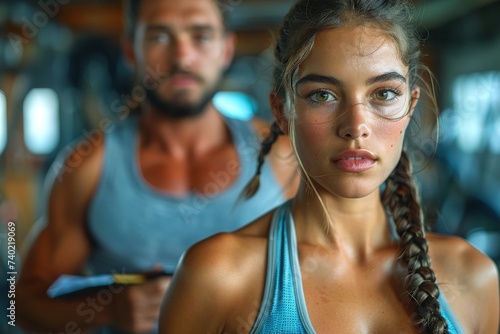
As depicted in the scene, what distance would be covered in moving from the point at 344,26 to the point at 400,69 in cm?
10

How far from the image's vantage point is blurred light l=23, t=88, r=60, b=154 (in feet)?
16.5

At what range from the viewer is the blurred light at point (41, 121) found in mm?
5023

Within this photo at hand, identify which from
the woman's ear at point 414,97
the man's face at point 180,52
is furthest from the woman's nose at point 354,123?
the man's face at point 180,52

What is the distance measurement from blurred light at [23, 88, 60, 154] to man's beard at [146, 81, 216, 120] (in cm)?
355

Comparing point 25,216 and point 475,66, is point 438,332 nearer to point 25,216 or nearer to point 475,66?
point 25,216

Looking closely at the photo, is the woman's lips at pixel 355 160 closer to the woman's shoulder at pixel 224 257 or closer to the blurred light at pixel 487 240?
the woman's shoulder at pixel 224 257

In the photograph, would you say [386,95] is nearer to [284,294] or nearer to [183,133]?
[284,294]

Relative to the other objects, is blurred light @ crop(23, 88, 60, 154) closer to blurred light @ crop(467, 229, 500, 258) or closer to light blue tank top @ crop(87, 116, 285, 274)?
blurred light @ crop(467, 229, 500, 258)

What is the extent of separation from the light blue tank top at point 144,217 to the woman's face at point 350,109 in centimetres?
55

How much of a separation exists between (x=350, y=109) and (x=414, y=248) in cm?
25

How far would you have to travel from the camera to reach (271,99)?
1062 mm

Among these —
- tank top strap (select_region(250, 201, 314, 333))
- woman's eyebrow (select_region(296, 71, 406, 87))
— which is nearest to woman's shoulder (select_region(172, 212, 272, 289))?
tank top strap (select_region(250, 201, 314, 333))

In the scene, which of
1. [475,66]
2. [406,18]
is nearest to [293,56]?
[406,18]

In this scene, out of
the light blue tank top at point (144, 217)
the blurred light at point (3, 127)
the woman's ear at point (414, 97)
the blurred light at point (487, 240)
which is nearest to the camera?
the woman's ear at point (414, 97)
